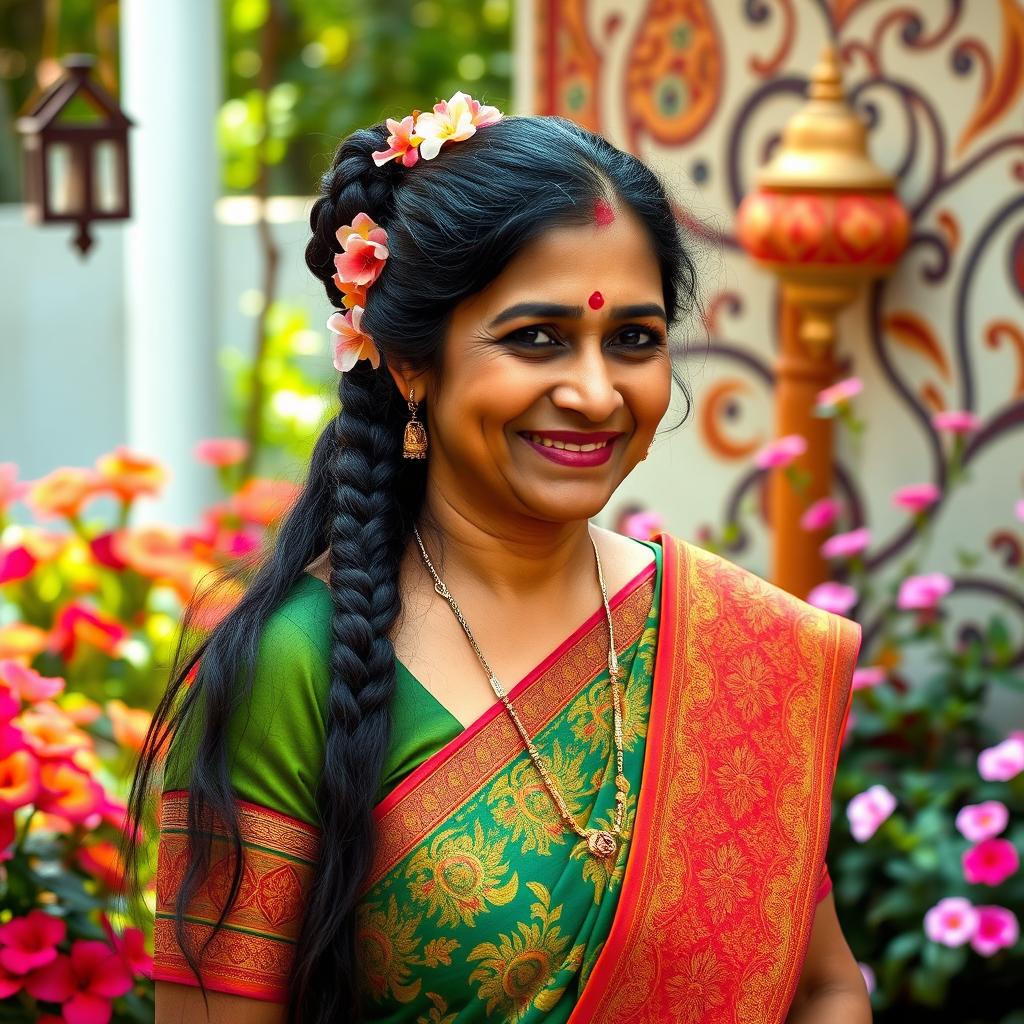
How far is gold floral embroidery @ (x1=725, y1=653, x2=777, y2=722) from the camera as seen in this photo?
7.21 feet

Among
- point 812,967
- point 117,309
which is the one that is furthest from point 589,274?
point 117,309

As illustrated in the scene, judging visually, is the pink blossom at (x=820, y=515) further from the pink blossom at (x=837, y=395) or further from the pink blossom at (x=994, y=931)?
the pink blossom at (x=994, y=931)

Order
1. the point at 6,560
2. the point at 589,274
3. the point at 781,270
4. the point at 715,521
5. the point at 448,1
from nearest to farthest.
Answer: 1. the point at 589,274
2. the point at 6,560
3. the point at 781,270
4. the point at 715,521
5. the point at 448,1

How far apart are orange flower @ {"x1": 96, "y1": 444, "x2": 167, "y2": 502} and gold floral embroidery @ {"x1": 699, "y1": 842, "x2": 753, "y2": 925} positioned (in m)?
2.05

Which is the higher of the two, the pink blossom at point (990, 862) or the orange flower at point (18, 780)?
the orange flower at point (18, 780)

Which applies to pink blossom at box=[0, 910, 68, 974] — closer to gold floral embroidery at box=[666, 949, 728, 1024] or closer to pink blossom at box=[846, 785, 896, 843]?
gold floral embroidery at box=[666, 949, 728, 1024]

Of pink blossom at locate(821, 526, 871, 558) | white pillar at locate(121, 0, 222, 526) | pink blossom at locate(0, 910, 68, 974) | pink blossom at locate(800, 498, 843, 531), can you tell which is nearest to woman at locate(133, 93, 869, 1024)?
pink blossom at locate(0, 910, 68, 974)

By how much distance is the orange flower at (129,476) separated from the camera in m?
3.81

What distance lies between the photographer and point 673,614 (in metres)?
2.21

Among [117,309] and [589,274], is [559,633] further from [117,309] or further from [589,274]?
[117,309]

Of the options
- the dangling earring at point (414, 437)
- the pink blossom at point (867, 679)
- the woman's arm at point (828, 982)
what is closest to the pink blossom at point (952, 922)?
the pink blossom at point (867, 679)

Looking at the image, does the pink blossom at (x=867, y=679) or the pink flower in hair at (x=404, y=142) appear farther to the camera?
the pink blossom at (x=867, y=679)

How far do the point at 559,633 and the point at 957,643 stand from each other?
2.08 meters

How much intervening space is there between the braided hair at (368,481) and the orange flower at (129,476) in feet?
5.82
